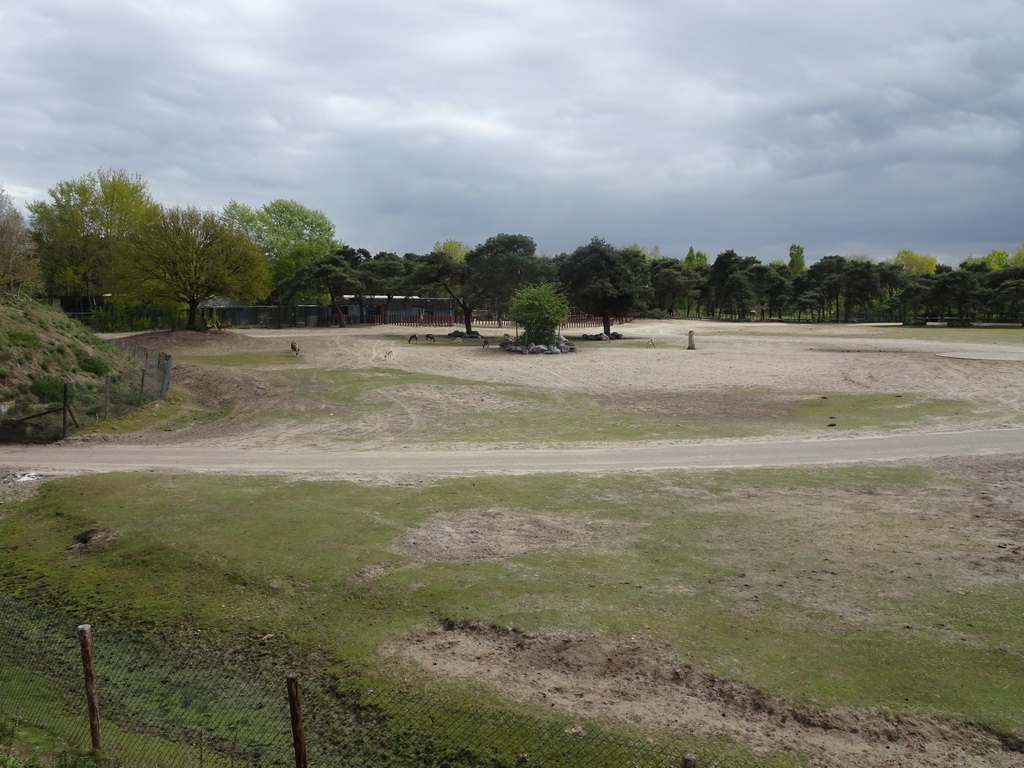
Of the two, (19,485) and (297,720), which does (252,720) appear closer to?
(297,720)

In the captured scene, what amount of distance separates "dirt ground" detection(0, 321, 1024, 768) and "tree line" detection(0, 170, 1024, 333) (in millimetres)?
6148

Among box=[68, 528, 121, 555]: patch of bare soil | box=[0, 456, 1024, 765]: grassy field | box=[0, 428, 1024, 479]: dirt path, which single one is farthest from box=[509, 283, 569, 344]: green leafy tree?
box=[68, 528, 121, 555]: patch of bare soil

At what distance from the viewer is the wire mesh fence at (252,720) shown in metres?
8.30

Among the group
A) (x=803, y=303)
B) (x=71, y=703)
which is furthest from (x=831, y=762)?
(x=803, y=303)

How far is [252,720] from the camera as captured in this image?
952 cm

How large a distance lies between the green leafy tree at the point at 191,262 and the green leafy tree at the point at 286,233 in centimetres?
3907

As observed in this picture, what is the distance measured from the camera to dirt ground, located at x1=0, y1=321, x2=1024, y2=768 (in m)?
8.41

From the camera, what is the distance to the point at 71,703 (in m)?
9.94

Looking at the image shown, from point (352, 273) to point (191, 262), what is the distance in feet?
80.8

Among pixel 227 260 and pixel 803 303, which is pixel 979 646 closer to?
pixel 227 260

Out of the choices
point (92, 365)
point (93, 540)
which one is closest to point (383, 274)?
point (92, 365)

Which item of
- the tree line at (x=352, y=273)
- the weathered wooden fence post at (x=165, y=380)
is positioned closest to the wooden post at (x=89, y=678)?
the weathered wooden fence post at (x=165, y=380)

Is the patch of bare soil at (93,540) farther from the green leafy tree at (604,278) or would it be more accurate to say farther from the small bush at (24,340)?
the green leafy tree at (604,278)

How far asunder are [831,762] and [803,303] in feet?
362
